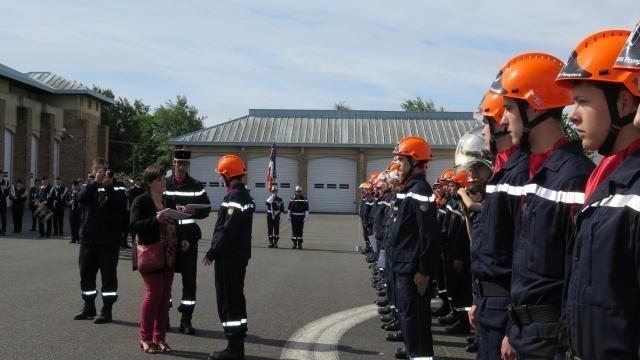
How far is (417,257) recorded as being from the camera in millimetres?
6680

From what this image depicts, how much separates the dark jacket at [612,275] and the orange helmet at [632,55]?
1.08 ft

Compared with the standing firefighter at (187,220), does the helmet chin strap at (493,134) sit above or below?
above

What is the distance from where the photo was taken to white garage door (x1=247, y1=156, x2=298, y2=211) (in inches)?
1943

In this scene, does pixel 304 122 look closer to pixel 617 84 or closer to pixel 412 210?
pixel 412 210

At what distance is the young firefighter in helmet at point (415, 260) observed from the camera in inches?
261

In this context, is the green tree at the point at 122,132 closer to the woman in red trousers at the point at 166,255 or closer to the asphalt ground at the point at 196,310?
the asphalt ground at the point at 196,310

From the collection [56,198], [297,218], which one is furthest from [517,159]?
[56,198]

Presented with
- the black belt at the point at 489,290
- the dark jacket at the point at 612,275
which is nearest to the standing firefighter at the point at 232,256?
the black belt at the point at 489,290

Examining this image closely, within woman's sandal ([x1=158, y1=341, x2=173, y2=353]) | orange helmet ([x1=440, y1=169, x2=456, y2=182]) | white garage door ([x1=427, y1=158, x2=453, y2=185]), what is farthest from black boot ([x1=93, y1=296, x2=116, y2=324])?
white garage door ([x1=427, y1=158, x2=453, y2=185])

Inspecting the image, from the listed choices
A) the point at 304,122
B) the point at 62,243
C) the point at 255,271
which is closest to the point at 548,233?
the point at 255,271

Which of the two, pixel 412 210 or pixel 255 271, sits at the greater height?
pixel 412 210

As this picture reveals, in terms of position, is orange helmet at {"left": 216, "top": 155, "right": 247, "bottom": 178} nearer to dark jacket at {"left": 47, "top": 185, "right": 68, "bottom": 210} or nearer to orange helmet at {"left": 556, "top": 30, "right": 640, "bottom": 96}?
orange helmet at {"left": 556, "top": 30, "right": 640, "bottom": 96}

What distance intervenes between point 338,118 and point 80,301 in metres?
44.9

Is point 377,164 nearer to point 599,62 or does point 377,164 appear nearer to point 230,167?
point 230,167
